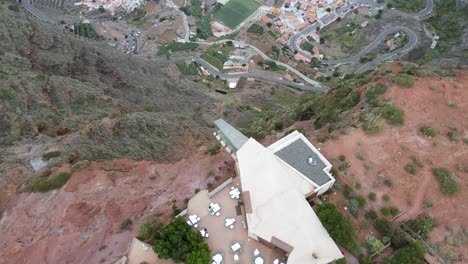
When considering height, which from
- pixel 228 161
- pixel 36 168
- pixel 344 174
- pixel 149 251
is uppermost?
pixel 344 174

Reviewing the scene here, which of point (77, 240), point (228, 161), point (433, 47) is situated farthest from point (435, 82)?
point (433, 47)

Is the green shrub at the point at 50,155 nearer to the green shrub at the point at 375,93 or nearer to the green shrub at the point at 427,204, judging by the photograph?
the green shrub at the point at 375,93

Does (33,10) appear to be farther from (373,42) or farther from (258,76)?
(373,42)

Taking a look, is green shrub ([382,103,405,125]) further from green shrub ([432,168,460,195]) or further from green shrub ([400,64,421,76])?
green shrub ([400,64,421,76])

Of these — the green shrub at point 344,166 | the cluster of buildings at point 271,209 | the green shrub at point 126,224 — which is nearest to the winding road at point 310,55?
the green shrub at point 344,166

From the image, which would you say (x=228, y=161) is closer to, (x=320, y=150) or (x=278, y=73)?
(x=320, y=150)

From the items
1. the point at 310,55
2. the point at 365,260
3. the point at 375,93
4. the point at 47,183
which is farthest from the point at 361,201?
the point at 310,55
